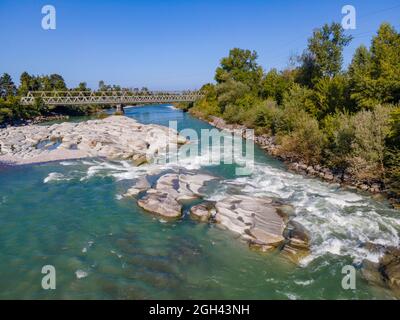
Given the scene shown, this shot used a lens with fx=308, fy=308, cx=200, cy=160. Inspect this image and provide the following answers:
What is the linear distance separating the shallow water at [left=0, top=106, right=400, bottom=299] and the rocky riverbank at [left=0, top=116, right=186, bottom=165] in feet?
29.6

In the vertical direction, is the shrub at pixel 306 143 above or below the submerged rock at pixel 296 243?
above

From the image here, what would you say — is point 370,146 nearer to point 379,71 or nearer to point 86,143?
point 379,71

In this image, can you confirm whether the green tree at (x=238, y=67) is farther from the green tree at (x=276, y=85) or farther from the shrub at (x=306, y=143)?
the shrub at (x=306, y=143)

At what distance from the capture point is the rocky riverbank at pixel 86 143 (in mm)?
32188

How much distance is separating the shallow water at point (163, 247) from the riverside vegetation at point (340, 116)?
262 centimetres

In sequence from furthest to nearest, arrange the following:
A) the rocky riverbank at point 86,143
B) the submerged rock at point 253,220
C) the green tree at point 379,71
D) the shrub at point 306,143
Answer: the rocky riverbank at point 86,143 → the shrub at point 306,143 → the green tree at point 379,71 → the submerged rock at point 253,220

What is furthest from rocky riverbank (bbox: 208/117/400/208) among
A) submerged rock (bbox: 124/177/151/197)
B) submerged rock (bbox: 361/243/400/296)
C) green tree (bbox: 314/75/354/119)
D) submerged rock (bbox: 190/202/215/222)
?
submerged rock (bbox: 124/177/151/197)

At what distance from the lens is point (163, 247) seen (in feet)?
50.0

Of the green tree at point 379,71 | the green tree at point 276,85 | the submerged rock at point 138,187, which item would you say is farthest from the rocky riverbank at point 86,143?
the green tree at point 379,71

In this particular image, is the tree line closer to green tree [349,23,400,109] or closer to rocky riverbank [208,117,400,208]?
rocky riverbank [208,117,400,208]

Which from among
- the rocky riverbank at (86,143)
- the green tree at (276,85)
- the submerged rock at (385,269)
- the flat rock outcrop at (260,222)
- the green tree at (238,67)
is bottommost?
the submerged rock at (385,269)

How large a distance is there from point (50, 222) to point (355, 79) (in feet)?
92.5

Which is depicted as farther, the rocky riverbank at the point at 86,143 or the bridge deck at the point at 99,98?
the bridge deck at the point at 99,98

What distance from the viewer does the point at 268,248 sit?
15.0 m
